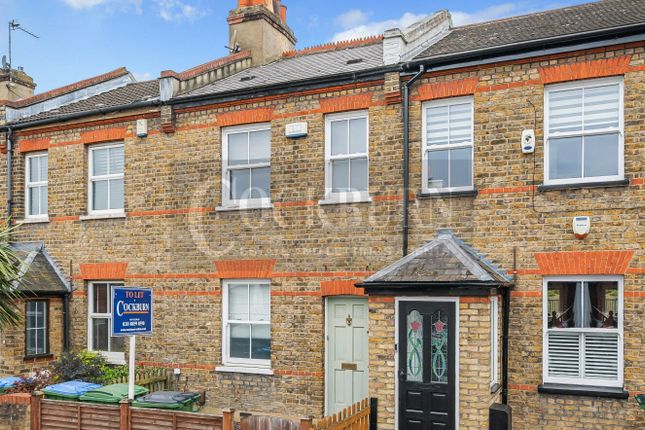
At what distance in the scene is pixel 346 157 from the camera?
11.4 m

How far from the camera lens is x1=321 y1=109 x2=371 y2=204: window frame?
11227 mm

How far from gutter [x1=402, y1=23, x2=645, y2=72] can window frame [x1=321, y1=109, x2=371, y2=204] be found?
123cm

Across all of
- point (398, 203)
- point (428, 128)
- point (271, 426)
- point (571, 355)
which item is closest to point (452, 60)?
point (428, 128)

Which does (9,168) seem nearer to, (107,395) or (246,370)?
(107,395)

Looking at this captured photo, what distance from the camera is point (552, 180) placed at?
9938mm

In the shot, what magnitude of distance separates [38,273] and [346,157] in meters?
7.20

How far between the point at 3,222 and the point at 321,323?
27.1 feet

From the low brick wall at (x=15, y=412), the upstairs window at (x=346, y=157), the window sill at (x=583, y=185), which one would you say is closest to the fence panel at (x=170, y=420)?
the low brick wall at (x=15, y=412)

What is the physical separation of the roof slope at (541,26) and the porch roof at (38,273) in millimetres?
8948

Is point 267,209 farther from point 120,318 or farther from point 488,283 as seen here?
point 488,283

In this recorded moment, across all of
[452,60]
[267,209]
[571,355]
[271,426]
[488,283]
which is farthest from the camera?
[267,209]

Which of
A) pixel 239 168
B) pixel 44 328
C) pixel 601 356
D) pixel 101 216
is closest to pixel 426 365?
pixel 601 356

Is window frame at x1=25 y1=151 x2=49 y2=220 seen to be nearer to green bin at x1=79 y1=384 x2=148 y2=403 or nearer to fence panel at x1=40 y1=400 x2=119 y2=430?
green bin at x1=79 y1=384 x2=148 y2=403

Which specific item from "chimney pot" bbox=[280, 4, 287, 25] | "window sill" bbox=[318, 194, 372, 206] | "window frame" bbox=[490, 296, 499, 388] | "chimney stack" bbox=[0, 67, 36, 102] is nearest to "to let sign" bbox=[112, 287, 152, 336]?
"window sill" bbox=[318, 194, 372, 206]
